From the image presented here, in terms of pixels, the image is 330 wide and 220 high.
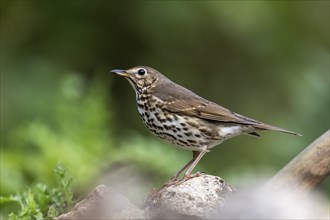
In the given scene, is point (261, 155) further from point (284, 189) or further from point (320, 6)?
point (284, 189)

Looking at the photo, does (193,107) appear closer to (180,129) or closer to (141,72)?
(180,129)

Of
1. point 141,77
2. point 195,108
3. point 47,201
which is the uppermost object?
point 141,77

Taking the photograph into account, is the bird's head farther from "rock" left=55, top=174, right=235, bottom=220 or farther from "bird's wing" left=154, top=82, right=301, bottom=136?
"rock" left=55, top=174, right=235, bottom=220

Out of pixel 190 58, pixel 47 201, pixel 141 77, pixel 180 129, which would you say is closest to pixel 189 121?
pixel 180 129

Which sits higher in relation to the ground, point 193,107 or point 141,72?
point 141,72

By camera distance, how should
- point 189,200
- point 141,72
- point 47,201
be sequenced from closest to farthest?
point 189,200 → point 47,201 → point 141,72

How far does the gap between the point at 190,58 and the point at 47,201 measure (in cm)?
405

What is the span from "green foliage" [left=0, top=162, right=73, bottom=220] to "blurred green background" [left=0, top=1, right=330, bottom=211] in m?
2.61

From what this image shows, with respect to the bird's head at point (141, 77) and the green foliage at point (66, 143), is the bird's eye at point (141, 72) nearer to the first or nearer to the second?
the bird's head at point (141, 77)

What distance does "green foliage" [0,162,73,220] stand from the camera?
16.2ft

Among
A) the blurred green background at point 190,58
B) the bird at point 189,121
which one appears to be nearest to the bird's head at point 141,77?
the bird at point 189,121

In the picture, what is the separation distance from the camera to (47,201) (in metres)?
5.26

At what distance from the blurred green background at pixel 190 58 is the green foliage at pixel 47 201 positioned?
8.56 ft

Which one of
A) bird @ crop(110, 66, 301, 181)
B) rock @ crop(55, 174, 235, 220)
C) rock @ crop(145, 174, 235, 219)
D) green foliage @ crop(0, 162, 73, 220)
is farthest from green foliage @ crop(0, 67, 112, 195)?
rock @ crop(145, 174, 235, 219)
